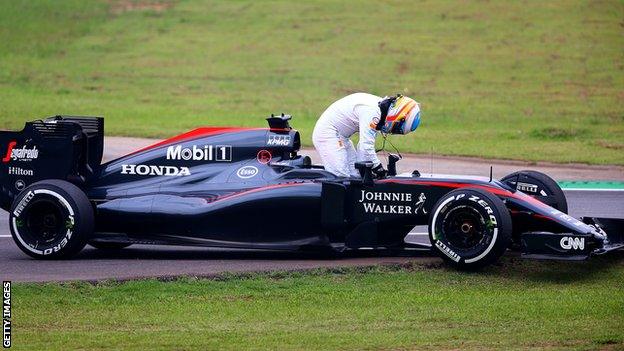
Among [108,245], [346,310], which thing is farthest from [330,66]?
[346,310]

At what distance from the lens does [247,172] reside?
13742 mm

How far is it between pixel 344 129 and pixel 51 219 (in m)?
3.31

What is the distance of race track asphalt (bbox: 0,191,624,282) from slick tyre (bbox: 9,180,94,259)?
17 cm

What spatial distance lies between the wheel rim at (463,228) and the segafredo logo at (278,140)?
2.20 meters

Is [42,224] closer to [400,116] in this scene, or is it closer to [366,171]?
[366,171]

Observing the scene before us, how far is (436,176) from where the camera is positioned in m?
13.2

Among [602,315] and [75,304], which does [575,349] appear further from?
[75,304]

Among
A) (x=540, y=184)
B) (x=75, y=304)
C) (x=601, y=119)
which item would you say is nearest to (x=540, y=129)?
(x=601, y=119)

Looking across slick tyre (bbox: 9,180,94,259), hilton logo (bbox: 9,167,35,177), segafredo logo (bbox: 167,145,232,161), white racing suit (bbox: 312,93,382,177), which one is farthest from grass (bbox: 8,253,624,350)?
hilton logo (bbox: 9,167,35,177)

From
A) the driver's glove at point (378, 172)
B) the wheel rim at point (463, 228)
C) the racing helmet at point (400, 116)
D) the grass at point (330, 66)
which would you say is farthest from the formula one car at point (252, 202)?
the grass at point (330, 66)

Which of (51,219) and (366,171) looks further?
(51,219)

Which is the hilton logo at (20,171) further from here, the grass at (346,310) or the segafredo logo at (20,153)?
the grass at (346,310)

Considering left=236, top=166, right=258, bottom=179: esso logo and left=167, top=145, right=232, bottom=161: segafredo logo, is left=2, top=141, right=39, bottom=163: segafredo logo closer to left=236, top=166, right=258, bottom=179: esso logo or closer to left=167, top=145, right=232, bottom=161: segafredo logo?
left=167, top=145, right=232, bottom=161: segafredo logo

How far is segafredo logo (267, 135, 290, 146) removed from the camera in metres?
13.8
